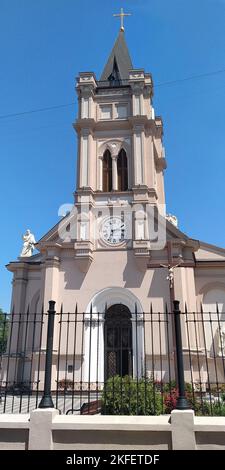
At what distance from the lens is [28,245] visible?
25.8 metres

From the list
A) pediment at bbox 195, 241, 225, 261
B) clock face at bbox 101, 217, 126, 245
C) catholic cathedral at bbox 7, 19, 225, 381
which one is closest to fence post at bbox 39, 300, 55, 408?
catholic cathedral at bbox 7, 19, 225, 381

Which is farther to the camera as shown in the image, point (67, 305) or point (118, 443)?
point (67, 305)

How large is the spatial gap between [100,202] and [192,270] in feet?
22.9

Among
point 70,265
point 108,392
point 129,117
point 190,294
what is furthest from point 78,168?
point 108,392

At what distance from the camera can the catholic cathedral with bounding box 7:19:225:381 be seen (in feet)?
67.8

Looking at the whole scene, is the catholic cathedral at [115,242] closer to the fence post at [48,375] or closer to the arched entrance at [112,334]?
the arched entrance at [112,334]

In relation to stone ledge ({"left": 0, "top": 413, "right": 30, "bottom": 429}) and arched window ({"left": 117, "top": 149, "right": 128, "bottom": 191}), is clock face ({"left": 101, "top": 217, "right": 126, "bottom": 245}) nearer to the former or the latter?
arched window ({"left": 117, "top": 149, "right": 128, "bottom": 191})

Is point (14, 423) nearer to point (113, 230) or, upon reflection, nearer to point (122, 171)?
point (113, 230)

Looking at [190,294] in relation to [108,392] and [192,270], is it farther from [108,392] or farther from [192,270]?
[108,392]

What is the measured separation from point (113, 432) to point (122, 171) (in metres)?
19.8

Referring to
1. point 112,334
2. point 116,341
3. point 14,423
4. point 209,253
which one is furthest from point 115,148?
point 14,423

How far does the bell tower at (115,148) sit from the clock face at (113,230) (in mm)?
84

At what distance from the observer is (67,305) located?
20656 mm

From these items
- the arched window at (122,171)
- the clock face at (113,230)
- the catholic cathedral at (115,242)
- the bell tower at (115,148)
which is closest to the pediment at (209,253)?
the catholic cathedral at (115,242)
